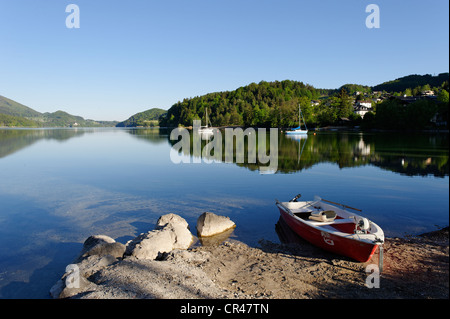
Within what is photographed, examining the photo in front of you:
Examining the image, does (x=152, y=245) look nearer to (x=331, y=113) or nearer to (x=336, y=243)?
(x=336, y=243)

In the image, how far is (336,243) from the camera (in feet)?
31.3

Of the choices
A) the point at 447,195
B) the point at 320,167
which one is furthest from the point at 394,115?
the point at 447,195

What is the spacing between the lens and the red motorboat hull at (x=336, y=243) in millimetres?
8891

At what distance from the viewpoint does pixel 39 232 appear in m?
13.2

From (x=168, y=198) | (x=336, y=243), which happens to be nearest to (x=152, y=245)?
(x=336, y=243)

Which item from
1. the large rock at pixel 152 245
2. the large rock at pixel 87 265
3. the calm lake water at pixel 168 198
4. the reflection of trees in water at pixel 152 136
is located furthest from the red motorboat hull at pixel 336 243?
the reflection of trees in water at pixel 152 136

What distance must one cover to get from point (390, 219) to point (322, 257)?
614cm

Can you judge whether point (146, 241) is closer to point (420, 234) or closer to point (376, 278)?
point (376, 278)

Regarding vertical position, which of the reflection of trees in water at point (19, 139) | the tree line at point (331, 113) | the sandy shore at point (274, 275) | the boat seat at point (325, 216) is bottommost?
the sandy shore at point (274, 275)

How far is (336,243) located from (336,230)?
2.44 ft

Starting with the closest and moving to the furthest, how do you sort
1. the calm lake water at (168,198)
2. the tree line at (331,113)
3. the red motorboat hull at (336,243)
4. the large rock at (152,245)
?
the red motorboat hull at (336,243) → the large rock at (152,245) → the calm lake water at (168,198) → the tree line at (331,113)

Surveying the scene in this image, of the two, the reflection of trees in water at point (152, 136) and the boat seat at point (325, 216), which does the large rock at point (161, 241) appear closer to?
the boat seat at point (325, 216)

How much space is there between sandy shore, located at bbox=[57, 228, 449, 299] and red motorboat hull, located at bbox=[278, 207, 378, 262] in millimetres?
276
